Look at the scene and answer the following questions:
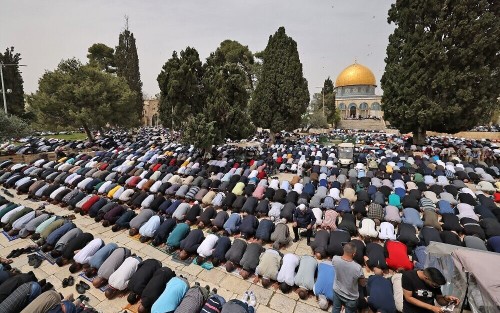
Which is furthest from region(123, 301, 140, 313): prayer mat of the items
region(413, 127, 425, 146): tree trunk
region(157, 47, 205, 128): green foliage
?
region(413, 127, 425, 146): tree trunk

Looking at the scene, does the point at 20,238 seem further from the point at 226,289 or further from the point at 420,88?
the point at 420,88

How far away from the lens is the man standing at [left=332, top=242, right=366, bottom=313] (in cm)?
477

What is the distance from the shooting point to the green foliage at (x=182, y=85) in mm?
20234

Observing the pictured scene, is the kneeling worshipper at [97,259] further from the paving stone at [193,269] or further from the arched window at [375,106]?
the arched window at [375,106]

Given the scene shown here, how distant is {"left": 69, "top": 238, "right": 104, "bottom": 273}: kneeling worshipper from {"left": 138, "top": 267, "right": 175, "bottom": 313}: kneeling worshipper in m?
2.71

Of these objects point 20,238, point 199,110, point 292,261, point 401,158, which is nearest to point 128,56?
point 199,110

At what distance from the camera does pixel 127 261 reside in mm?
6500

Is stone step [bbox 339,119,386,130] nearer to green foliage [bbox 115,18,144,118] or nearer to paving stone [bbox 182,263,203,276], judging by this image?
green foliage [bbox 115,18,144,118]

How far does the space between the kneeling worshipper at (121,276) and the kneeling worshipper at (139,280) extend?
0.66 feet

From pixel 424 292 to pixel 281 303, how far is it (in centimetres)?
326

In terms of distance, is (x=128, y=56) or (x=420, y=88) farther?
(x=128, y=56)

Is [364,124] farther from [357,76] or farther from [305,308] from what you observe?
[305,308]

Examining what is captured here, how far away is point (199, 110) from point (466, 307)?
1992cm

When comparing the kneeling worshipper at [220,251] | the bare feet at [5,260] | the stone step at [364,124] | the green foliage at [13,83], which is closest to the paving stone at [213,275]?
the kneeling worshipper at [220,251]
